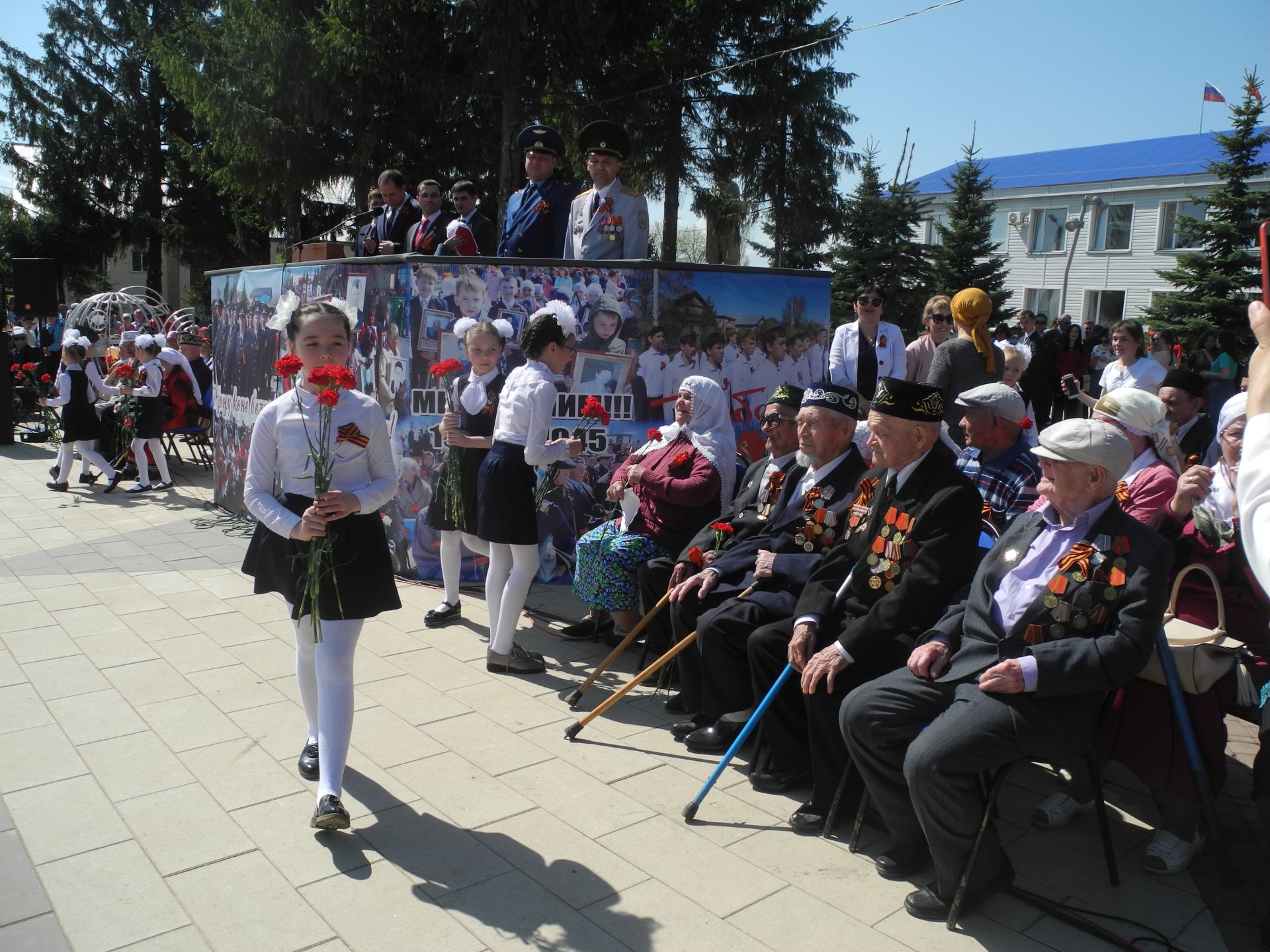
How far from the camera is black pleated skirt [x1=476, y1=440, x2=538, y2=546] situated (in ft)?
17.4

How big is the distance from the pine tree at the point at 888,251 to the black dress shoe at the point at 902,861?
19.5 metres

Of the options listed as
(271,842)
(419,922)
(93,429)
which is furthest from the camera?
(93,429)

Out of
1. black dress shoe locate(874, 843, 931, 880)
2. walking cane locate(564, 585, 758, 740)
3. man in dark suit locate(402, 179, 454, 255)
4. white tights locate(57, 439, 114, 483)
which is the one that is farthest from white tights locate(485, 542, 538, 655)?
white tights locate(57, 439, 114, 483)

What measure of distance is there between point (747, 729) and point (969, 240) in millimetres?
25227

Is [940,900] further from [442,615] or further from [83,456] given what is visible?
[83,456]

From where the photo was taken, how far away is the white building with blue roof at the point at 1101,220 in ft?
114

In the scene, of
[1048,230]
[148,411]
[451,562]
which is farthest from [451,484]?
[1048,230]

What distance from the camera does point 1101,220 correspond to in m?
36.5

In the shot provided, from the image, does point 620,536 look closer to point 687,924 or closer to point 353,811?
point 353,811

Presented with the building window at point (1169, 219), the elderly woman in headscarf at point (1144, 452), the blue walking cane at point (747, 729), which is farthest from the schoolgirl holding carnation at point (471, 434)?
the building window at point (1169, 219)

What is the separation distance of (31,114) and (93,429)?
94.4 feet

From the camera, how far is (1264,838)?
10.6ft

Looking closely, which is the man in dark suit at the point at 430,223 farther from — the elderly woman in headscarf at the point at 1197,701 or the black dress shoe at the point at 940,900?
the black dress shoe at the point at 940,900

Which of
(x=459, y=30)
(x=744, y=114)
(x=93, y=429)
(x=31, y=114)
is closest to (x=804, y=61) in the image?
(x=744, y=114)
